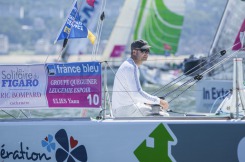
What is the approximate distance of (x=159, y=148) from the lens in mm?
6676

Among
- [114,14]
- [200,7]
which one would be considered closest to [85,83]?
[114,14]

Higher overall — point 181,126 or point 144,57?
point 144,57

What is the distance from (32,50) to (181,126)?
87.7m

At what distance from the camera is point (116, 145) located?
6.74 meters

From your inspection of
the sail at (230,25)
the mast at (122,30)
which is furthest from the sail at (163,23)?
the sail at (230,25)

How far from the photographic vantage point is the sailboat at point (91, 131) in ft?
21.6

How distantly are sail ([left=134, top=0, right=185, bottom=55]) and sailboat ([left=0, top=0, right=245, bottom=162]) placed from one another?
22.2m

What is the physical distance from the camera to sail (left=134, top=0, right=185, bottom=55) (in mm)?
29000

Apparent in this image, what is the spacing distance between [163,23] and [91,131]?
22.7m

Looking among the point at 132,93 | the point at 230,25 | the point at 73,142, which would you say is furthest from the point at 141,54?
the point at 230,25

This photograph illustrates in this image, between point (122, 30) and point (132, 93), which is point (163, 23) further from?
point (132, 93)

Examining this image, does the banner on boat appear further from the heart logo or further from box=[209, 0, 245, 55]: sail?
box=[209, 0, 245, 55]: sail

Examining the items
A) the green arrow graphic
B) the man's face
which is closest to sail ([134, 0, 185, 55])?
the man's face

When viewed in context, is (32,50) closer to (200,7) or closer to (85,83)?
(200,7)
